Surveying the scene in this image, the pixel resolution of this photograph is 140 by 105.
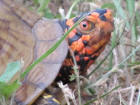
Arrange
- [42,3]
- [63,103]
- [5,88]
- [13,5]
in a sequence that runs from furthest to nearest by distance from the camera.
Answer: [42,3] → [13,5] → [63,103] → [5,88]

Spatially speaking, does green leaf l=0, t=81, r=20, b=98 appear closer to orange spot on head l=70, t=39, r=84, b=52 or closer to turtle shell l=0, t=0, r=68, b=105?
turtle shell l=0, t=0, r=68, b=105

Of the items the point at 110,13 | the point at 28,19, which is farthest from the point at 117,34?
the point at 28,19

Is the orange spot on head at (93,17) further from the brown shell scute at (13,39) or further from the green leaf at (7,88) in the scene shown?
the green leaf at (7,88)

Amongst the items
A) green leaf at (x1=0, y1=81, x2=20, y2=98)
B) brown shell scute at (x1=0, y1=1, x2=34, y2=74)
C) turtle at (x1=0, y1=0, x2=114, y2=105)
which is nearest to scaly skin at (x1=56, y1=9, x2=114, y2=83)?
turtle at (x1=0, y1=0, x2=114, y2=105)

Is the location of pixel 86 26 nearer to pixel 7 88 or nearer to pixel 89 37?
pixel 89 37

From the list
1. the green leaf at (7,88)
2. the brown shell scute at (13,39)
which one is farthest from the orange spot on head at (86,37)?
the green leaf at (7,88)

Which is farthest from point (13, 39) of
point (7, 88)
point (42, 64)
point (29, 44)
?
point (7, 88)

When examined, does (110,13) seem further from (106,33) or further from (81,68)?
(81,68)
